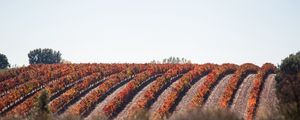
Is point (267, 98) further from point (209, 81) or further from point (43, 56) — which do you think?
point (43, 56)

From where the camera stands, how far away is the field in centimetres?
4791

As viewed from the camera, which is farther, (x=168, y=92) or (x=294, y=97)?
(x=168, y=92)

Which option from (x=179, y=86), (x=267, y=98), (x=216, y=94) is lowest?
(x=267, y=98)

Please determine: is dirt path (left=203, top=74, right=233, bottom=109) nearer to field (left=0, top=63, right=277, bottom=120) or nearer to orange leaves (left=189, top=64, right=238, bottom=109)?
field (left=0, top=63, right=277, bottom=120)

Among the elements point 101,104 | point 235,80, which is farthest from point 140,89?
point 235,80

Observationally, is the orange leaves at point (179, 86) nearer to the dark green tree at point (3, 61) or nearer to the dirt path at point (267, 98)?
the dirt path at point (267, 98)

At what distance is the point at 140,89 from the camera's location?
5641 cm

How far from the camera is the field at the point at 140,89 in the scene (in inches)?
1886

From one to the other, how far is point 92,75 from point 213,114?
33.2 m

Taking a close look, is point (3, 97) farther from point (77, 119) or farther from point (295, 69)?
point (295, 69)

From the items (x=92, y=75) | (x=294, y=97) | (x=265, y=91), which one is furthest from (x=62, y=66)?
(x=294, y=97)

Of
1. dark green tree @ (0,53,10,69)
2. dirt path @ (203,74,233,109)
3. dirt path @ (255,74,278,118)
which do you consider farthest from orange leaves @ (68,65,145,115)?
dark green tree @ (0,53,10,69)

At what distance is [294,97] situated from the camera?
23.7 meters

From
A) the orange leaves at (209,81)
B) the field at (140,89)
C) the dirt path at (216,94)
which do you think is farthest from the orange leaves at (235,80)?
the orange leaves at (209,81)
